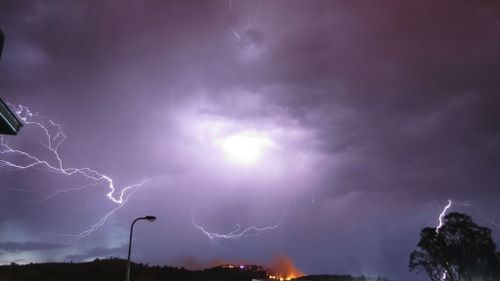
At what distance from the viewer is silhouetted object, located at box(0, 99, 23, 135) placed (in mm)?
5161

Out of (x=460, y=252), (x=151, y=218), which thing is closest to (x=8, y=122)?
(x=151, y=218)

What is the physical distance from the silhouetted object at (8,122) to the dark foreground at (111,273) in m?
50.7

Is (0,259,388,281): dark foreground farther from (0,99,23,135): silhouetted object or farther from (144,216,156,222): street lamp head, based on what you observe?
(0,99,23,135): silhouetted object

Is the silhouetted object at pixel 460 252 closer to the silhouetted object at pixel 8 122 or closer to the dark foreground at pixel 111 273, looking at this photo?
the dark foreground at pixel 111 273

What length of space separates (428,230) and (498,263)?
24.5 feet

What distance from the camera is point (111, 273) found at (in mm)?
56688

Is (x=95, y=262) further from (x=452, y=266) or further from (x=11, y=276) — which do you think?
(x=452, y=266)

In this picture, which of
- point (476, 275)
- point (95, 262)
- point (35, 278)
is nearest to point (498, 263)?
point (476, 275)

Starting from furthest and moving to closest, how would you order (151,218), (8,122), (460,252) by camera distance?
(460,252), (151,218), (8,122)

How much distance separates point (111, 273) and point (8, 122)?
187 ft

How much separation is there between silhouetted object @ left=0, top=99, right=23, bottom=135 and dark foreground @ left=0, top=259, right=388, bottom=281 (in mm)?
50742

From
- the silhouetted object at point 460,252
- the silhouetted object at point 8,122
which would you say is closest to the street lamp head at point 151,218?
the silhouetted object at point 8,122

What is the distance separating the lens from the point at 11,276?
48812 millimetres

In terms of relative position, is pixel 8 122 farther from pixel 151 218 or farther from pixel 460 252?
pixel 460 252
